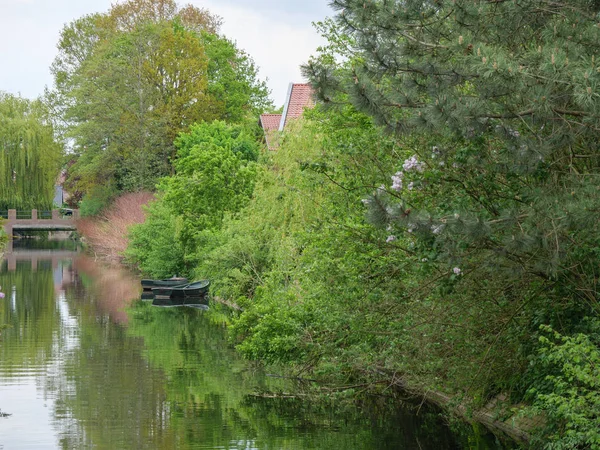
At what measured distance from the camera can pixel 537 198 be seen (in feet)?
33.6

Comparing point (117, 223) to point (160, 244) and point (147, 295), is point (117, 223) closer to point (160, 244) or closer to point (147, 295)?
point (160, 244)

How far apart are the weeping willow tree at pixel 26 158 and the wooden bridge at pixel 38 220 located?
23.4ft

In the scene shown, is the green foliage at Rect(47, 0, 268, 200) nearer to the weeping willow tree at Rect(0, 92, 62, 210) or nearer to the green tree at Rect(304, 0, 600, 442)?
the weeping willow tree at Rect(0, 92, 62, 210)

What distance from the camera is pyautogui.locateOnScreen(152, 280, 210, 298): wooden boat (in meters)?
38.1

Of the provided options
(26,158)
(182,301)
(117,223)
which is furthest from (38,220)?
(182,301)

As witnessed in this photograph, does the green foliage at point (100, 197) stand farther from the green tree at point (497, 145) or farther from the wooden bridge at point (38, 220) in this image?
the green tree at point (497, 145)

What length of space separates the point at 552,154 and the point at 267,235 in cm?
1694

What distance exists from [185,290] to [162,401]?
65.1 ft

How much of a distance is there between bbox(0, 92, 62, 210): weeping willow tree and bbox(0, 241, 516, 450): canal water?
39538 millimetres

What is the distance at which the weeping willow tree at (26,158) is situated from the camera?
69.0 m

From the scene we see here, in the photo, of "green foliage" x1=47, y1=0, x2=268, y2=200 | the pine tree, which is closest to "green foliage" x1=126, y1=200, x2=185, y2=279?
"green foliage" x1=47, y1=0, x2=268, y2=200

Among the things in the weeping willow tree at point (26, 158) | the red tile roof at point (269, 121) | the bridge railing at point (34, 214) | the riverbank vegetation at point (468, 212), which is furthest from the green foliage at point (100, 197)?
the riverbank vegetation at point (468, 212)

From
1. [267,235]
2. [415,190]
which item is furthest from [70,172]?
[415,190]

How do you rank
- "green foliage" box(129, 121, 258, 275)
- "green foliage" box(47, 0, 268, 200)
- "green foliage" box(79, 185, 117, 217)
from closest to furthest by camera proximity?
"green foliage" box(129, 121, 258, 275) < "green foliage" box(47, 0, 268, 200) < "green foliage" box(79, 185, 117, 217)
